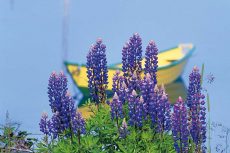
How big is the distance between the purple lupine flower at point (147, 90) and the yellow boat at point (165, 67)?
2464 cm

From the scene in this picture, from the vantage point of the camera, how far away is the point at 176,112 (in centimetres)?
690

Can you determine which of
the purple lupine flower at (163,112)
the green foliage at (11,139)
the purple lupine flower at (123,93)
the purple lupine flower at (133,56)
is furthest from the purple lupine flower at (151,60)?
the green foliage at (11,139)

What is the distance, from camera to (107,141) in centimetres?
759

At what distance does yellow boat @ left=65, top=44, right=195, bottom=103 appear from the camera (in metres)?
34.7

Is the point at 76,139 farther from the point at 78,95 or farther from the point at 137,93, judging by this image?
the point at 78,95

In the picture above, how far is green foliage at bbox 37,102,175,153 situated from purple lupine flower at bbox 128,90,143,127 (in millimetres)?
124

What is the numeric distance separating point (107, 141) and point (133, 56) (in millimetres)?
862

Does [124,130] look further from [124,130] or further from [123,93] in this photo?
[123,93]

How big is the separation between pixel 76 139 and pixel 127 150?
0.49m

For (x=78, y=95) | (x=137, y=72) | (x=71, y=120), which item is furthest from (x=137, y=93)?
(x=78, y=95)

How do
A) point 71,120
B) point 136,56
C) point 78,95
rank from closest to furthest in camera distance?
1. point 71,120
2. point 136,56
3. point 78,95

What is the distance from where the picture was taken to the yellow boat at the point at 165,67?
34688mm

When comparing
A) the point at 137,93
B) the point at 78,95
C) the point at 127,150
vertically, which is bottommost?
the point at 127,150

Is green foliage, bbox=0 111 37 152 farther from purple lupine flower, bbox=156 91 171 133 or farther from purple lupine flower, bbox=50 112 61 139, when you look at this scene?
purple lupine flower, bbox=156 91 171 133
